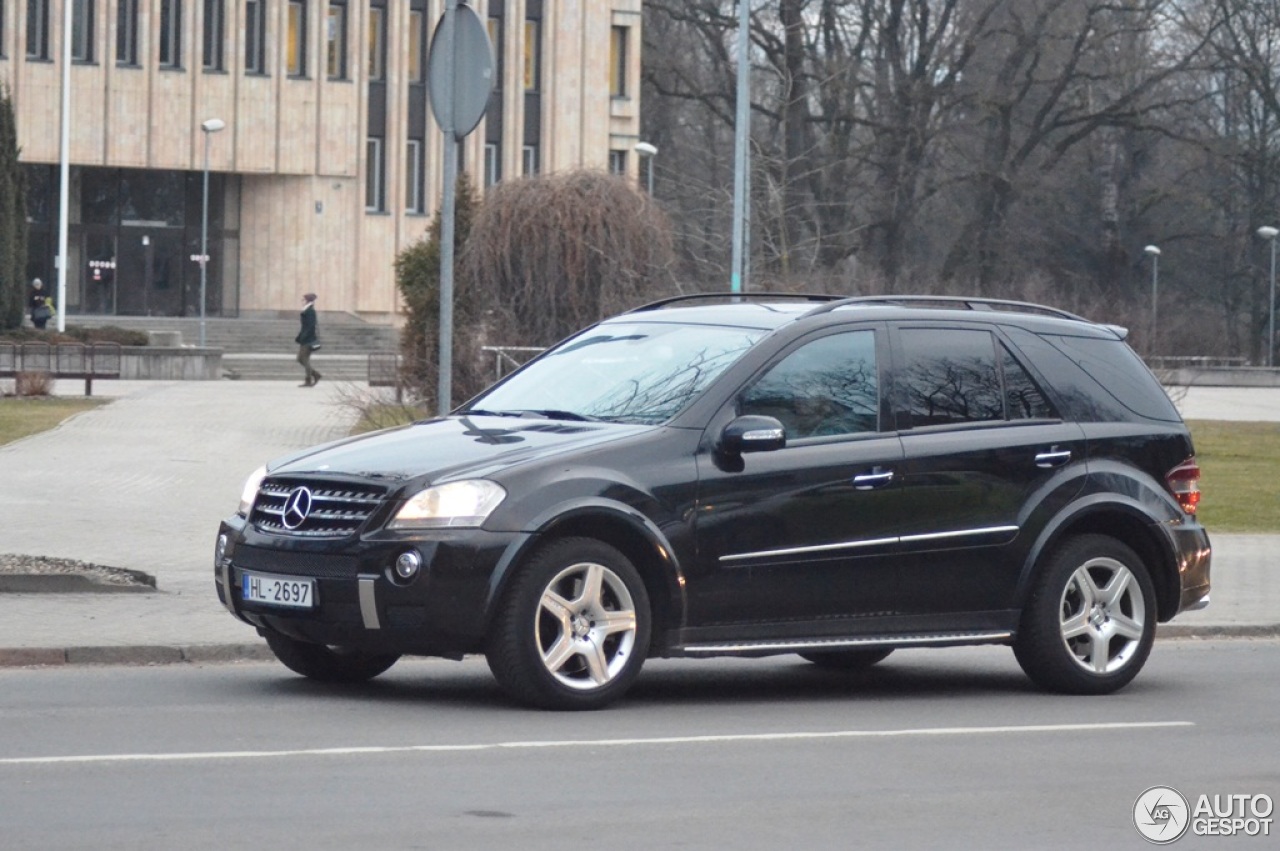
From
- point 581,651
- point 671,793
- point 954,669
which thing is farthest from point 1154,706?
point 671,793

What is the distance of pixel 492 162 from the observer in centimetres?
7138

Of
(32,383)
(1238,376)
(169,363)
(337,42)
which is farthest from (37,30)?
(1238,376)

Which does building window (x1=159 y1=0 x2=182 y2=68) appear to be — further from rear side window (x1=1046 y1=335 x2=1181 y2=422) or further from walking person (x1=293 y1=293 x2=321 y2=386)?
rear side window (x1=1046 y1=335 x2=1181 y2=422)

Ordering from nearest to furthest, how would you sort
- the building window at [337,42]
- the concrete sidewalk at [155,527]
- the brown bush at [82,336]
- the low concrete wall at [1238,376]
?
the concrete sidewalk at [155,527], the brown bush at [82,336], the low concrete wall at [1238,376], the building window at [337,42]

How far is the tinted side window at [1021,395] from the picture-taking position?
10.1 metres

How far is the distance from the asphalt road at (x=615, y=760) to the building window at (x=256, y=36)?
56705mm

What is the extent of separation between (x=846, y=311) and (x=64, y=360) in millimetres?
31866

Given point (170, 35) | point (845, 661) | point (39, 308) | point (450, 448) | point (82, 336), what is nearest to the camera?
point (450, 448)

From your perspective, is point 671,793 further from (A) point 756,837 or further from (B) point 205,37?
(B) point 205,37

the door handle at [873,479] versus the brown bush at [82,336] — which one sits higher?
the brown bush at [82,336]

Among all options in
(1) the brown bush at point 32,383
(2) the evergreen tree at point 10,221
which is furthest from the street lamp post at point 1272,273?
(1) the brown bush at point 32,383

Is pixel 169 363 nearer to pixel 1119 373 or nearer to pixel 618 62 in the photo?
pixel 618 62

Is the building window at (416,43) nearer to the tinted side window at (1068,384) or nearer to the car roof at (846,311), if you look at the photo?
the car roof at (846,311)

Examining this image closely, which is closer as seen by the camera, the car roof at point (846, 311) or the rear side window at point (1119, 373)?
the car roof at point (846, 311)
